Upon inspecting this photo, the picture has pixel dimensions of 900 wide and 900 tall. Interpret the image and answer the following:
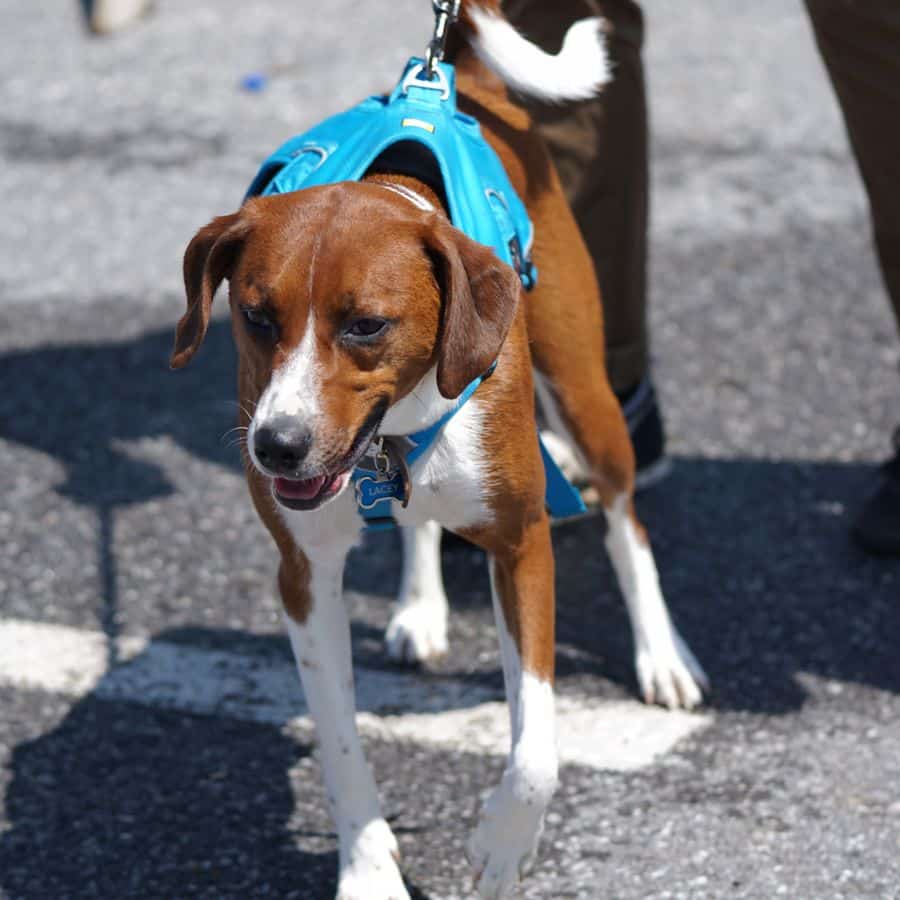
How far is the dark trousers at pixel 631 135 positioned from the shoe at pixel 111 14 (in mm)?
5593

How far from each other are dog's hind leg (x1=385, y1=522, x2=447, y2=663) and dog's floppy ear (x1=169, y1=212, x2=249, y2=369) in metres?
1.25

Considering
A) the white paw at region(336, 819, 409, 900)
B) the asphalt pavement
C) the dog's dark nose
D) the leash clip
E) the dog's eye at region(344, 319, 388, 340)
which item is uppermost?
the leash clip

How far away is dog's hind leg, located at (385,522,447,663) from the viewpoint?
3.83 m

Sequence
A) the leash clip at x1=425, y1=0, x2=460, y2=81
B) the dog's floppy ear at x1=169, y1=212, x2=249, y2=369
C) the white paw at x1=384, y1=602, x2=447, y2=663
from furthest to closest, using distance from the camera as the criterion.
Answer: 1. the white paw at x1=384, y1=602, x2=447, y2=663
2. the leash clip at x1=425, y1=0, x2=460, y2=81
3. the dog's floppy ear at x1=169, y1=212, x2=249, y2=369

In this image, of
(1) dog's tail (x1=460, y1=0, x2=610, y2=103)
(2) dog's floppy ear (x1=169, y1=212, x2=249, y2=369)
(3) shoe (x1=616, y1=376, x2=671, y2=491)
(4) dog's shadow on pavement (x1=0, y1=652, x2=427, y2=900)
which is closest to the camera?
(2) dog's floppy ear (x1=169, y1=212, x2=249, y2=369)

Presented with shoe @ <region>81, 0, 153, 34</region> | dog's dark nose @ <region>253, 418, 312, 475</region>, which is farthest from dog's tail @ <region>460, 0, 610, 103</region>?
shoe @ <region>81, 0, 153, 34</region>

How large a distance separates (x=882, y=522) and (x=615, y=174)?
1.19 m

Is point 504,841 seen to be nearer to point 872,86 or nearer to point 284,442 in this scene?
point 284,442

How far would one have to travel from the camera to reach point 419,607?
3.87 m

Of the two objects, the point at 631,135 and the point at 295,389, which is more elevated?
the point at 295,389

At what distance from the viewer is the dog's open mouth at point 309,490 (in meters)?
2.52

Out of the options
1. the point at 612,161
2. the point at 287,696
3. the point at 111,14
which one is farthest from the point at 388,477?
the point at 111,14

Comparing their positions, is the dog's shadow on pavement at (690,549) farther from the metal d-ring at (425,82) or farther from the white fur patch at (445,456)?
the metal d-ring at (425,82)

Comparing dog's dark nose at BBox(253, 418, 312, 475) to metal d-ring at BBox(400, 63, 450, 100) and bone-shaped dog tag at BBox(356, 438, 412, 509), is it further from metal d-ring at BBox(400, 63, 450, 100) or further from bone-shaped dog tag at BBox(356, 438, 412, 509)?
metal d-ring at BBox(400, 63, 450, 100)
